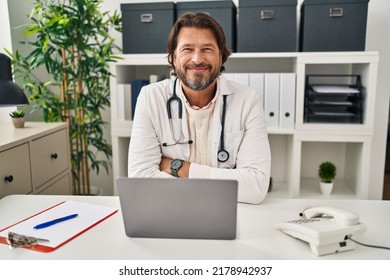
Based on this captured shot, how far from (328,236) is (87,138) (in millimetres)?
2010

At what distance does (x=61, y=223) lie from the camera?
1.10 m

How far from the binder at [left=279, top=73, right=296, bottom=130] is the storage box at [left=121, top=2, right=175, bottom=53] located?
79 centimetres

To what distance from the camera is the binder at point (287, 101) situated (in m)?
2.33

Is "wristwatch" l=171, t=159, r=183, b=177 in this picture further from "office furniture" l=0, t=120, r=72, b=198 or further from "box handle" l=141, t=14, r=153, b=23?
"box handle" l=141, t=14, r=153, b=23

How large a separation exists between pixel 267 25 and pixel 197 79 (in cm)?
92

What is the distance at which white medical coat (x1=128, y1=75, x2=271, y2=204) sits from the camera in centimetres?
149

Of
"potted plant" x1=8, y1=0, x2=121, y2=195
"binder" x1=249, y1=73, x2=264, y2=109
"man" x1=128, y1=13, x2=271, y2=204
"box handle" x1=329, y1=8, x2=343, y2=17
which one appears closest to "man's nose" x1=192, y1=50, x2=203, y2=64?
"man" x1=128, y1=13, x2=271, y2=204

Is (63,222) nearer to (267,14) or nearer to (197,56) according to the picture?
(197,56)

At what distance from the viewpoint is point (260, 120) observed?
1.58 m

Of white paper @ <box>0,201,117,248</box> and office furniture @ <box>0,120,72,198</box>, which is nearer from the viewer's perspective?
white paper @ <box>0,201,117,248</box>

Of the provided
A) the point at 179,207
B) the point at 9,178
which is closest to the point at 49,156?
the point at 9,178

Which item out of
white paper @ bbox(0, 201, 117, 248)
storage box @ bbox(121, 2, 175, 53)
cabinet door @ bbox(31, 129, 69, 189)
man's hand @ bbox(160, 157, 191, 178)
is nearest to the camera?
white paper @ bbox(0, 201, 117, 248)
